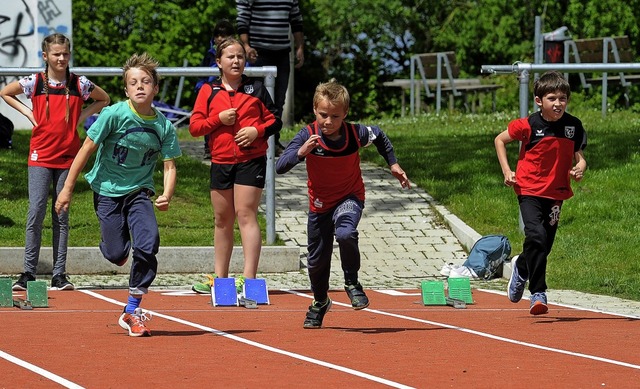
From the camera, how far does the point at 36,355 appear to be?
328 inches

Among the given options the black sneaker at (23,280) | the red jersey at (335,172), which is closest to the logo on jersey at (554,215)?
the red jersey at (335,172)

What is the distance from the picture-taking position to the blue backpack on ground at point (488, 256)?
43.0 ft

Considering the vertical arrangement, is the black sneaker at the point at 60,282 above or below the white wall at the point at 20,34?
below

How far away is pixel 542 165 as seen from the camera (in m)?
10.5

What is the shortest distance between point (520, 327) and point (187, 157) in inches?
357

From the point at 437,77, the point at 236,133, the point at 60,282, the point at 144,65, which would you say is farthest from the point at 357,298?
the point at 437,77

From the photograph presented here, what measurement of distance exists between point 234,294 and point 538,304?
2.33 meters

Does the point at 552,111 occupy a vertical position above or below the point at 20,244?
above

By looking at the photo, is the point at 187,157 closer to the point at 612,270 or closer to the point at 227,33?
the point at 227,33

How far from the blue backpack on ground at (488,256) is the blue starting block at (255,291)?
8.90ft

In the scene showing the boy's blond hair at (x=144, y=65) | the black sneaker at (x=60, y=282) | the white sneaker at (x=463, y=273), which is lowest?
the white sneaker at (x=463, y=273)

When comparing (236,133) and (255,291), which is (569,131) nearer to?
(236,133)

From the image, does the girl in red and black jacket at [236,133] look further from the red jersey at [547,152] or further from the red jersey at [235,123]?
the red jersey at [547,152]

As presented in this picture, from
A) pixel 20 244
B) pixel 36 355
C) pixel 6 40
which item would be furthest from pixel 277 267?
pixel 6 40
